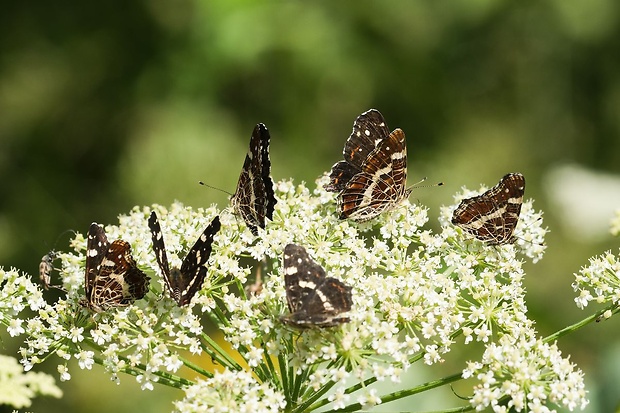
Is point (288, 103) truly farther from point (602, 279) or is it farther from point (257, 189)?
point (602, 279)

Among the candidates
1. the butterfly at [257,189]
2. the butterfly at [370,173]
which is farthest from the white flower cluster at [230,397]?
the butterfly at [370,173]

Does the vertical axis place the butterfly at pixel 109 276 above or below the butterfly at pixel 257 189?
below

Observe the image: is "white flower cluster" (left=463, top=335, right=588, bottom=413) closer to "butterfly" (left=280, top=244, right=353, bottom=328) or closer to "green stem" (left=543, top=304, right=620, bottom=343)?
"green stem" (left=543, top=304, right=620, bottom=343)

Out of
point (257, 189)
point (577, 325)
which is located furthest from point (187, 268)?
point (577, 325)

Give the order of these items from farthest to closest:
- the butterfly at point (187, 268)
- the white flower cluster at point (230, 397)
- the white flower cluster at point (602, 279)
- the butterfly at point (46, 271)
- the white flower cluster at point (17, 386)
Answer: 1. the butterfly at point (46, 271)
2. the white flower cluster at point (602, 279)
3. the butterfly at point (187, 268)
4. the white flower cluster at point (230, 397)
5. the white flower cluster at point (17, 386)

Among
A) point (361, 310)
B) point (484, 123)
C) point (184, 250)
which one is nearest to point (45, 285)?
point (184, 250)

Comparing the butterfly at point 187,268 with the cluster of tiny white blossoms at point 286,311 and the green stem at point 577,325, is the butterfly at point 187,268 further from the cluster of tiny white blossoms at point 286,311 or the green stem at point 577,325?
the green stem at point 577,325
